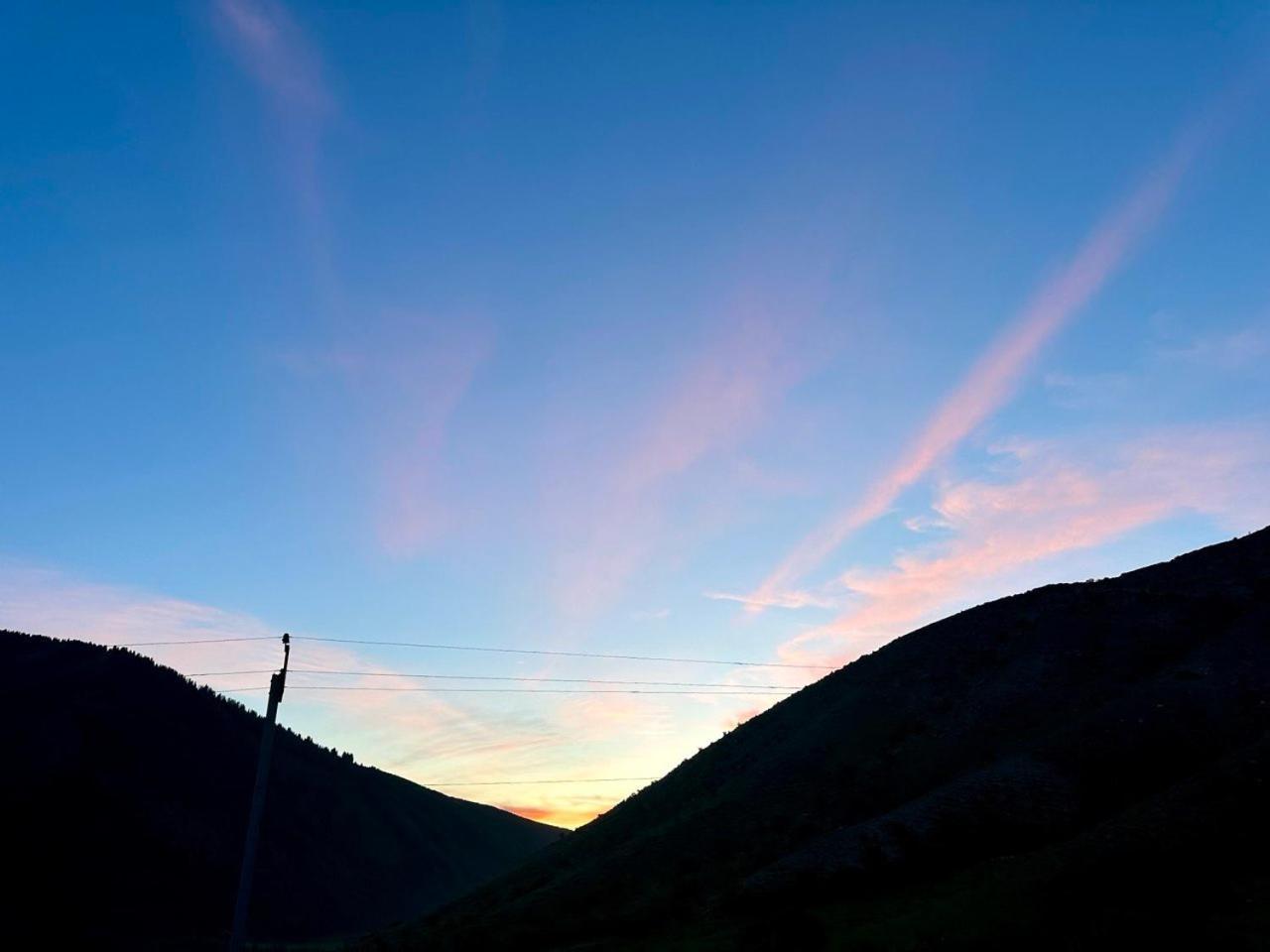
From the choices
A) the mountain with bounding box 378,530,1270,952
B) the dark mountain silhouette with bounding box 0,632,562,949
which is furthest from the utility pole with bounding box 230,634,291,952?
the dark mountain silhouette with bounding box 0,632,562,949

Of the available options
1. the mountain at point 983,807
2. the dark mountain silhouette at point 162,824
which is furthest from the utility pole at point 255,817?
the dark mountain silhouette at point 162,824

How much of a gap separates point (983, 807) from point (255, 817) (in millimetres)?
35299

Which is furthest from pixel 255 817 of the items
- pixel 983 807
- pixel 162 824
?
pixel 162 824

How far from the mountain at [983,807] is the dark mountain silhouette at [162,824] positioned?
71.6 metres

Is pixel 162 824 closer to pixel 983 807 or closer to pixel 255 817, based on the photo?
pixel 255 817

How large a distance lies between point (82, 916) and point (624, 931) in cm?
9723

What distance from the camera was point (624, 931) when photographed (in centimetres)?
4891

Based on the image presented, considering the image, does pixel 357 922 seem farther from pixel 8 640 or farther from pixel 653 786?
pixel 653 786

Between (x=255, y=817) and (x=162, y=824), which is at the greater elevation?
(x=162, y=824)

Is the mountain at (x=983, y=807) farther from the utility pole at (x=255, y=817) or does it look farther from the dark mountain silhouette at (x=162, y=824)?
the dark mountain silhouette at (x=162, y=824)

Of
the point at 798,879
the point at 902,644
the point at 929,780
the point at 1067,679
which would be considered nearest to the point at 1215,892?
the point at 798,879

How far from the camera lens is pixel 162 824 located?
464 ft

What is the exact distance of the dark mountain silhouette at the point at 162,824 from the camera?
119 m

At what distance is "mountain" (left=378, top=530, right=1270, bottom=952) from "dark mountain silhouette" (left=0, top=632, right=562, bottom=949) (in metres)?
71.6
